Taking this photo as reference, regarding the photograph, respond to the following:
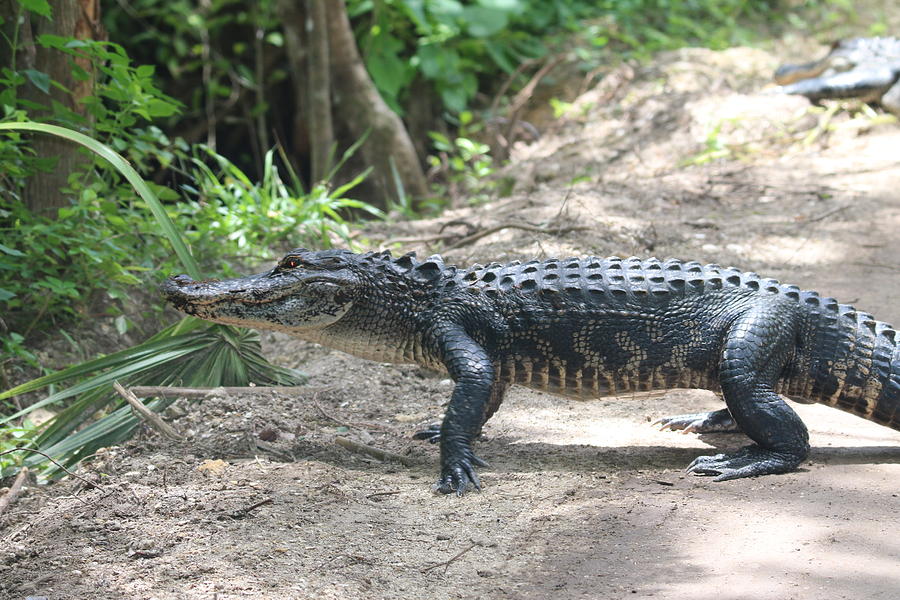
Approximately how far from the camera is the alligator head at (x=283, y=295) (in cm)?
395

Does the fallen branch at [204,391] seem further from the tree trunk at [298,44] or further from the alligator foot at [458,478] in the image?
the tree trunk at [298,44]

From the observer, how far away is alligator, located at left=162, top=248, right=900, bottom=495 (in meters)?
3.68

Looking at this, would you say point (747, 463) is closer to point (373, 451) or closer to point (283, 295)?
point (373, 451)

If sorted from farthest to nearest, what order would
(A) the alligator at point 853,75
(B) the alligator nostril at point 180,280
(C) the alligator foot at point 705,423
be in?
(A) the alligator at point 853,75 < (C) the alligator foot at point 705,423 < (B) the alligator nostril at point 180,280

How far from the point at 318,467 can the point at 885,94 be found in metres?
8.07

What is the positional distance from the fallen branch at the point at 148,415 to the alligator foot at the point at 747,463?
93.8 inches

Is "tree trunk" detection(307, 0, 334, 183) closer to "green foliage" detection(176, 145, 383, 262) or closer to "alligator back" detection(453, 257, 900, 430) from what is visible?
"green foliage" detection(176, 145, 383, 262)

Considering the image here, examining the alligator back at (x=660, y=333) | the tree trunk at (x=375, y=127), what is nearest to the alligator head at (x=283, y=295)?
the alligator back at (x=660, y=333)

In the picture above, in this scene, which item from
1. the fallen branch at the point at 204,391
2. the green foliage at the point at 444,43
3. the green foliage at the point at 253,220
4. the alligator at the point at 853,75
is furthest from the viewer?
the green foliage at the point at 444,43

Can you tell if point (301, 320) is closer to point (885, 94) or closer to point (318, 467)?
point (318, 467)

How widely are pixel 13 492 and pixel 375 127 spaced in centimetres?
712

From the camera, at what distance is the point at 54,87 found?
222 inches

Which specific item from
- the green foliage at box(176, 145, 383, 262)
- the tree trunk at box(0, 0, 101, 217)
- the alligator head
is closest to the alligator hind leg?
the alligator head

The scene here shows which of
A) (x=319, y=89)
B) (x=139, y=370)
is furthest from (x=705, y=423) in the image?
Result: (x=319, y=89)
